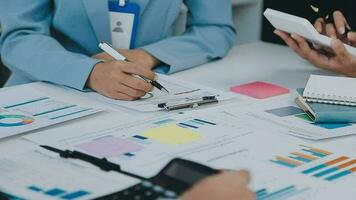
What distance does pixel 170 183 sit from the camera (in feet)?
2.44

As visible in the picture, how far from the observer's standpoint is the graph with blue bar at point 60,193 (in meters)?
0.77

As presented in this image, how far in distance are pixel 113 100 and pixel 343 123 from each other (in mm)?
441

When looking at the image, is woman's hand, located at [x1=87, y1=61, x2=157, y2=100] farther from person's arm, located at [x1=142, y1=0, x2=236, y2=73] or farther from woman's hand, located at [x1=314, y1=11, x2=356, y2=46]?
woman's hand, located at [x1=314, y1=11, x2=356, y2=46]

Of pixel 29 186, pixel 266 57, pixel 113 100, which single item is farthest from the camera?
pixel 266 57

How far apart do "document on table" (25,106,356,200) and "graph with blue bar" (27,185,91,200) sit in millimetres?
101

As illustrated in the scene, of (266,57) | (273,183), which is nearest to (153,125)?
(273,183)

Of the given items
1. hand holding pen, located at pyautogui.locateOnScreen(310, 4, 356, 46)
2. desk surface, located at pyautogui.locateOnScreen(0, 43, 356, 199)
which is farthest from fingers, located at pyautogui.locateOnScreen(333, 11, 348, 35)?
desk surface, located at pyautogui.locateOnScreen(0, 43, 356, 199)

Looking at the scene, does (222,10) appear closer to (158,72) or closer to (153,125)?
(158,72)

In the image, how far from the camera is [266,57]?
1.58m

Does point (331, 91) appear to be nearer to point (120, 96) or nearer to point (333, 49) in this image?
point (333, 49)

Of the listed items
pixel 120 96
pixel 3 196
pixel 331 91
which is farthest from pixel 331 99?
pixel 3 196

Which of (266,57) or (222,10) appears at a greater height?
(222,10)

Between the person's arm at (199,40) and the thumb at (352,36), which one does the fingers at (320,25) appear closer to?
the thumb at (352,36)

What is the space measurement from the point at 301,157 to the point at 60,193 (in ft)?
1.21
